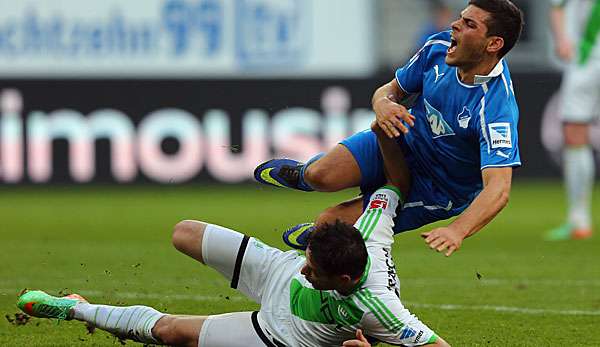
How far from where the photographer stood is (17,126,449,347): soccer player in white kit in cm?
564

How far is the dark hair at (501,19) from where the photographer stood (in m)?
6.70

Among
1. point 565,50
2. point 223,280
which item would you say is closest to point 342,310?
point 223,280

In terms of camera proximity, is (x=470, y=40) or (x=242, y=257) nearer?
(x=242, y=257)

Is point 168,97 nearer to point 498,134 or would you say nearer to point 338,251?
point 498,134

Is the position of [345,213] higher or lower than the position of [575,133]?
higher

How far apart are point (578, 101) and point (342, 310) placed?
7229mm

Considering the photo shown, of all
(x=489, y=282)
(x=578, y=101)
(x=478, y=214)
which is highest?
(x=478, y=214)

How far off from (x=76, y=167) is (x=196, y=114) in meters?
1.68

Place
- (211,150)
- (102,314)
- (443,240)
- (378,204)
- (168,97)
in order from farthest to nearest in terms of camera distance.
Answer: (168,97)
(211,150)
(378,204)
(102,314)
(443,240)

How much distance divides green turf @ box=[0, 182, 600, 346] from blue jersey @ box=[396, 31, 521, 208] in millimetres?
869

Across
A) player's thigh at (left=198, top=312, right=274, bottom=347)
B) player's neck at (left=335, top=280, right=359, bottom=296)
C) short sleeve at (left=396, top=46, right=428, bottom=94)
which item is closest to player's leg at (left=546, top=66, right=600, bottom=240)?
short sleeve at (left=396, top=46, right=428, bottom=94)

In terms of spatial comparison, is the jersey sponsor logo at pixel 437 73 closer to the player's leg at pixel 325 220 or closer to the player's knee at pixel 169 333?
the player's leg at pixel 325 220

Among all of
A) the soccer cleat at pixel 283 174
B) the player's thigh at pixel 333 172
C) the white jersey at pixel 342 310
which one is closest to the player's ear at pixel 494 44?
the player's thigh at pixel 333 172

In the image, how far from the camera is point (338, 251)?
5566 millimetres
